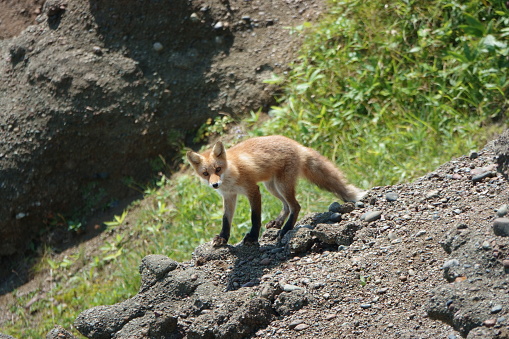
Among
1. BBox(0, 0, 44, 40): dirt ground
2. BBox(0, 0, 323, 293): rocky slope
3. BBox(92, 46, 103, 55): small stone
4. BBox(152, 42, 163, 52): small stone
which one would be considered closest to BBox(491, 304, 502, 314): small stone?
BBox(0, 0, 323, 293): rocky slope

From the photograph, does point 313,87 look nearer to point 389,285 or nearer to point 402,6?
point 402,6

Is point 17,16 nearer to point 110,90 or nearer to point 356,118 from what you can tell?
point 110,90

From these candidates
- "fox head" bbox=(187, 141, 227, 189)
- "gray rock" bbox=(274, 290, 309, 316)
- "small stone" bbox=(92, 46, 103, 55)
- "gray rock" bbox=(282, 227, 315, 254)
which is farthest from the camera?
"small stone" bbox=(92, 46, 103, 55)

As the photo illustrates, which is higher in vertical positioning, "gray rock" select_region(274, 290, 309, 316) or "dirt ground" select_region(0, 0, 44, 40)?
"dirt ground" select_region(0, 0, 44, 40)

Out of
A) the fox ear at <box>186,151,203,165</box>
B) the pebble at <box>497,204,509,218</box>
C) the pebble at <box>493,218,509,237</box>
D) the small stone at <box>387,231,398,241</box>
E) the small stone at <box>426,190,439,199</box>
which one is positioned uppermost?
the pebble at <box>493,218,509,237</box>

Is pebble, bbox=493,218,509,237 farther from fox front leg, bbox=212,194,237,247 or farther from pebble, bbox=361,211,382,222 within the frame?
fox front leg, bbox=212,194,237,247

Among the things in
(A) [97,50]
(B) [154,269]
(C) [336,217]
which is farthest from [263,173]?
(A) [97,50]

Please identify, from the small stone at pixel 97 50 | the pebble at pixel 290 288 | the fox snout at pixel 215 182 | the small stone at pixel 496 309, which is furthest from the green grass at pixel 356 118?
the small stone at pixel 496 309

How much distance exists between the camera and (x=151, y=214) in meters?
Answer: 8.66

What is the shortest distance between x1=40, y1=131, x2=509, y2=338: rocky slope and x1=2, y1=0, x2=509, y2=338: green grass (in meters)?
1.66

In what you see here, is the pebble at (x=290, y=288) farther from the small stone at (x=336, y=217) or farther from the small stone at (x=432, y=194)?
the small stone at (x=432, y=194)

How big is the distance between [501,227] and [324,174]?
97.2 inches

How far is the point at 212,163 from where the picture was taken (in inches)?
233

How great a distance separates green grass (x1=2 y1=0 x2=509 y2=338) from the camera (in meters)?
7.42
